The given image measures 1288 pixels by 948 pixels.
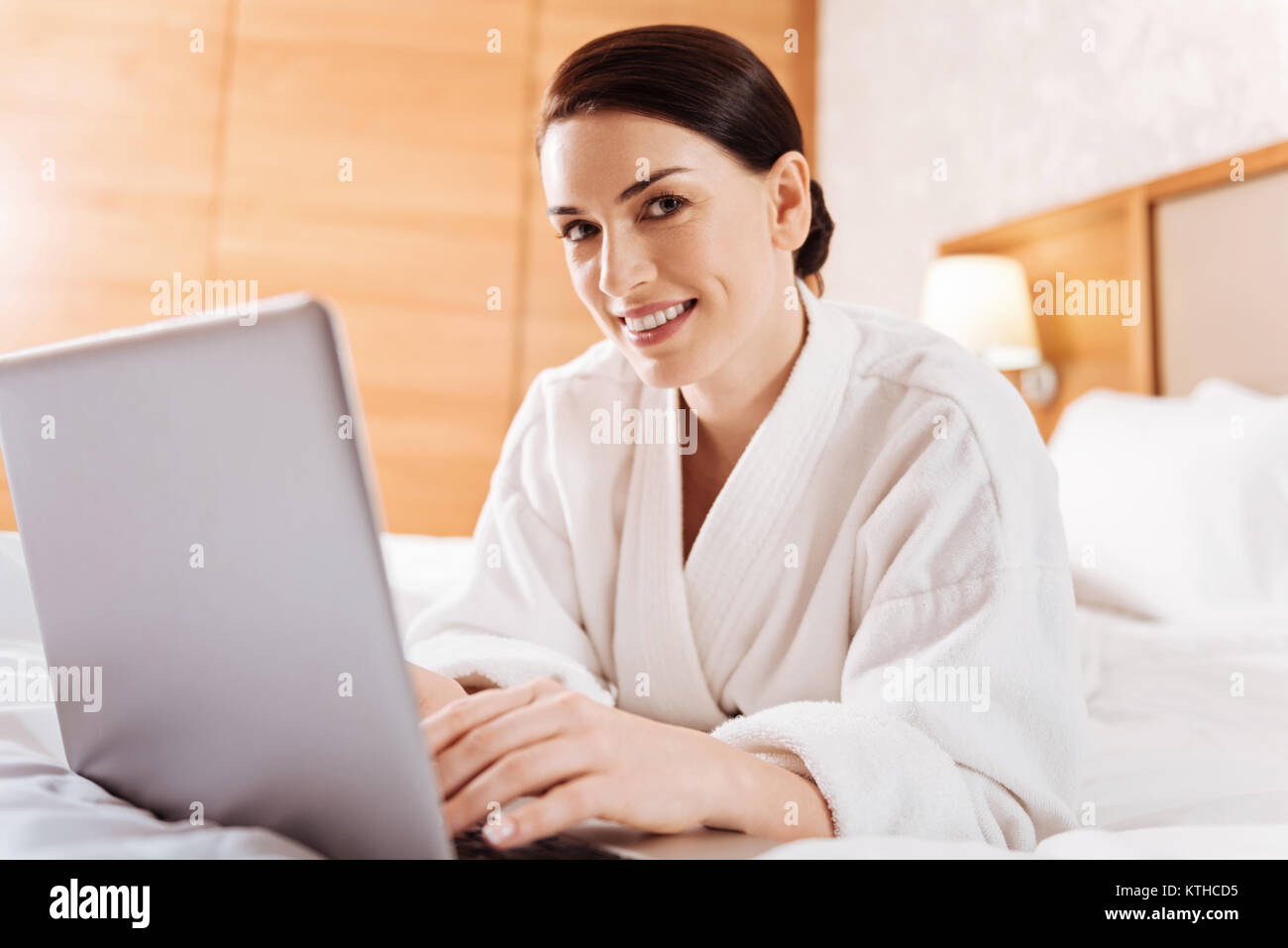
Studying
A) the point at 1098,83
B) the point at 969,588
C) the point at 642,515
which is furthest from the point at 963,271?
the point at 969,588

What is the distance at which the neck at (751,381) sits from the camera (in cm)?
112

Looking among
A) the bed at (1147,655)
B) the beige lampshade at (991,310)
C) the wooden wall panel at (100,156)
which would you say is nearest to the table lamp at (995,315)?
the beige lampshade at (991,310)

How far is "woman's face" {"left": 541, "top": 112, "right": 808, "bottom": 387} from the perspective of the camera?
0.98 meters

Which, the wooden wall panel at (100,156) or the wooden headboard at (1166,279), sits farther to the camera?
the wooden wall panel at (100,156)

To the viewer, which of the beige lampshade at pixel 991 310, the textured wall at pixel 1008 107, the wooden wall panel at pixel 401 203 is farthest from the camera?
the wooden wall panel at pixel 401 203

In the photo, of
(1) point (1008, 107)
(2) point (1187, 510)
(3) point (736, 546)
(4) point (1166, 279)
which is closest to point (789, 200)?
(3) point (736, 546)

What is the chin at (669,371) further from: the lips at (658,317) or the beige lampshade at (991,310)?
the beige lampshade at (991,310)

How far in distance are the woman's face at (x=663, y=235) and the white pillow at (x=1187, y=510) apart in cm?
90

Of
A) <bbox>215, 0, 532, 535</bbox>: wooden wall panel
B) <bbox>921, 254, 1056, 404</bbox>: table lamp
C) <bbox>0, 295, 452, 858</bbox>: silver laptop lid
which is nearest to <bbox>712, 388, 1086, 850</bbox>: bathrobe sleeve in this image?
<bbox>0, 295, 452, 858</bbox>: silver laptop lid

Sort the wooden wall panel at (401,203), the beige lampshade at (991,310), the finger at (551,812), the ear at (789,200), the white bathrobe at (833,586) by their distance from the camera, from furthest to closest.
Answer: the wooden wall panel at (401,203)
the beige lampshade at (991,310)
the ear at (789,200)
the white bathrobe at (833,586)
the finger at (551,812)

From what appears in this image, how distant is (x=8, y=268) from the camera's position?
10.9 ft

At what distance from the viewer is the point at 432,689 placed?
32.8 inches

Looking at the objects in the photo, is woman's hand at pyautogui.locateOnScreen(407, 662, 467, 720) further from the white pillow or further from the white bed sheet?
the white pillow
